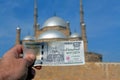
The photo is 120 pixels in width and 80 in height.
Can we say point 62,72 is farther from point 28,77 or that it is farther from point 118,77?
point 28,77

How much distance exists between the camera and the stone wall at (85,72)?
30.6 ft

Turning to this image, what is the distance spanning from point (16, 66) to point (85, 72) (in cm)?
879

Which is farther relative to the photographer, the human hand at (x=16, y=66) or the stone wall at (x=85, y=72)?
the stone wall at (x=85, y=72)

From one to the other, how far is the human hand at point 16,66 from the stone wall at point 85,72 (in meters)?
8.60

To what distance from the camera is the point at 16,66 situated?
0.72m

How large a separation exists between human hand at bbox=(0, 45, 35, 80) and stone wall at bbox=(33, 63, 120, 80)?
860cm

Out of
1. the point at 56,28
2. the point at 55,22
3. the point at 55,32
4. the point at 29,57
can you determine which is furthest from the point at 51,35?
the point at 29,57

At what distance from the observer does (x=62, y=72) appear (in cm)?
939

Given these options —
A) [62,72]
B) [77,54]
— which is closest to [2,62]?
[77,54]

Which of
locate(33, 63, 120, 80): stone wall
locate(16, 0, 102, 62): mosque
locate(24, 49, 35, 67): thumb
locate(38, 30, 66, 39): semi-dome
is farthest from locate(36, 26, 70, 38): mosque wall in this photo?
locate(24, 49, 35, 67): thumb

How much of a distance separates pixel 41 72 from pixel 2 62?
8871 mm

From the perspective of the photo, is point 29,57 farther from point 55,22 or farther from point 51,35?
point 55,22

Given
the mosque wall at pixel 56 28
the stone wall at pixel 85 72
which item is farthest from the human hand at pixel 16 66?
the mosque wall at pixel 56 28

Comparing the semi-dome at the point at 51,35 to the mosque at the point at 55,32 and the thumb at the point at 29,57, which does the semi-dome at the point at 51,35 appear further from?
the thumb at the point at 29,57
